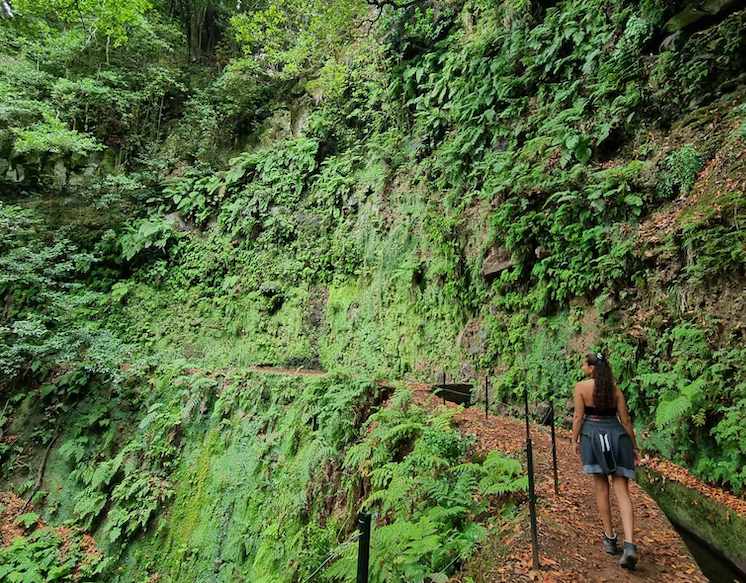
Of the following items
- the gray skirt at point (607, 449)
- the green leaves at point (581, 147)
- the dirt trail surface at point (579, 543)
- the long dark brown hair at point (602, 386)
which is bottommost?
the dirt trail surface at point (579, 543)

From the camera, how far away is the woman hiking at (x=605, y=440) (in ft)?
10.2

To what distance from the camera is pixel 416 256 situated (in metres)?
10.4

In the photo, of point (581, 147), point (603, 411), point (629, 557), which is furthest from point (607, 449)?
point (581, 147)

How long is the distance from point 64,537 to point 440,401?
9.04 metres

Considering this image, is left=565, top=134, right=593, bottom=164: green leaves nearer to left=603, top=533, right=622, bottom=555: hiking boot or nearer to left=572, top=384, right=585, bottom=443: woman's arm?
left=572, top=384, right=585, bottom=443: woman's arm

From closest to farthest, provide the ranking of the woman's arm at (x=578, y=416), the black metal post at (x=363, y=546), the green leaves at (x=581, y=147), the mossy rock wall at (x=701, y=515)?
the black metal post at (x=363, y=546)
the woman's arm at (x=578, y=416)
the mossy rock wall at (x=701, y=515)
the green leaves at (x=581, y=147)

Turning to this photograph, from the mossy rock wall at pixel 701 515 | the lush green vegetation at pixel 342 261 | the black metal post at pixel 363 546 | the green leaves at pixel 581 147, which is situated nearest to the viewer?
the black metal post at pixel 363 546

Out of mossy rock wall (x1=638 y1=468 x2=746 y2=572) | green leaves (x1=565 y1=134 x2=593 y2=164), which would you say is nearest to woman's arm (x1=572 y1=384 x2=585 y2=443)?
mossy rock wall (x1=638 y1=468 x2=746 y2=572)

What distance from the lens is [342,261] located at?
12219 millimetres

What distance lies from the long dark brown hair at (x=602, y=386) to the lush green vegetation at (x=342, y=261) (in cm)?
107

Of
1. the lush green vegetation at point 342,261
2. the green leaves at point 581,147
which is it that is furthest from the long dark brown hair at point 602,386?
the green leaves at point 581,147

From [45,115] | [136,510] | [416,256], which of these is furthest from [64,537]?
[45,115]

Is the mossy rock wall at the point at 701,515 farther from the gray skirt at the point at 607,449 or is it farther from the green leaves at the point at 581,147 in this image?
the green leaves at the point at 581,147

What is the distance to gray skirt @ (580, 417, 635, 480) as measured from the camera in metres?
3.12
